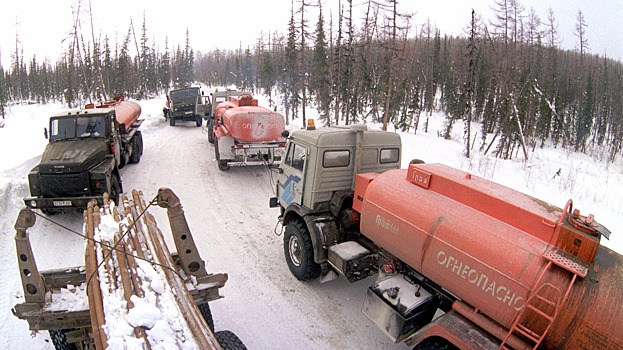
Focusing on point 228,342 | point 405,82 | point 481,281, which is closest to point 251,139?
point 228,342

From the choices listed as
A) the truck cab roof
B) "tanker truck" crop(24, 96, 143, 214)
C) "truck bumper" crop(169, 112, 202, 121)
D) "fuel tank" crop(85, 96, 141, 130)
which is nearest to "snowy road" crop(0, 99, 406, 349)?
"tanker truck" crop(24, 96, 143, 214)

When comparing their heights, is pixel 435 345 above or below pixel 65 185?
below

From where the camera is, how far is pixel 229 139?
12.4m

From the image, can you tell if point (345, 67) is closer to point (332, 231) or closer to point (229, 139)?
point (229, 139)

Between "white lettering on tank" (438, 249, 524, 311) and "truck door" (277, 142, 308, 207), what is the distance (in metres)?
3.03

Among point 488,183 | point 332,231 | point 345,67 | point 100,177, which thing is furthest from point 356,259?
point 345,67

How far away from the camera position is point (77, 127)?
31.2ft

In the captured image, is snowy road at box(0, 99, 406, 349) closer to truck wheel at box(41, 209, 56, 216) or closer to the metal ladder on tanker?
truck wheel at box(41, 209, 56, 216)

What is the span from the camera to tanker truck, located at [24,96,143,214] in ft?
25.5

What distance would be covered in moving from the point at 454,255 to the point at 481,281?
358 millimetres

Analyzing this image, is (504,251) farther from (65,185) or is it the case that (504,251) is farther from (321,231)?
(65,185)

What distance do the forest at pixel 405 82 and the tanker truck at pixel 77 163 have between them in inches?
622

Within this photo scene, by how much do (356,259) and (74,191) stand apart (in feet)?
21.9

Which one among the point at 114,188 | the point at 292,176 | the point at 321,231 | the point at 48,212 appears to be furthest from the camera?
the point at 114,188
